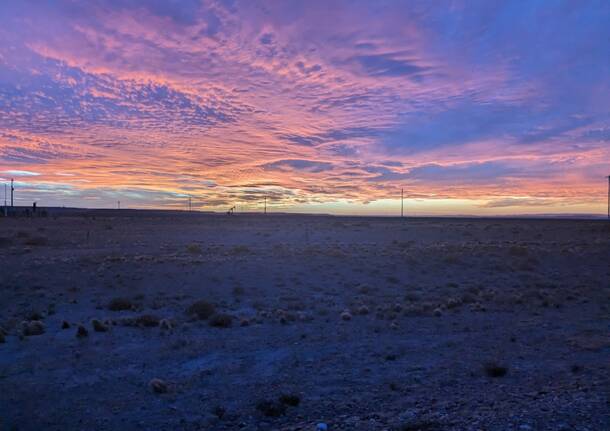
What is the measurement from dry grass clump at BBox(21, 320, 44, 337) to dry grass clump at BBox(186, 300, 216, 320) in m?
4.25

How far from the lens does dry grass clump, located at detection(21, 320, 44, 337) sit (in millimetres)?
12398

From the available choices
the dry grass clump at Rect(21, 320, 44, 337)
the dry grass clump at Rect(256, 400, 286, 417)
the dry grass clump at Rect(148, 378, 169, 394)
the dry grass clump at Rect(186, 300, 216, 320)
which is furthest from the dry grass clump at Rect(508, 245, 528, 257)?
the dry grass clump at Rect(21, 320, 44, 337)

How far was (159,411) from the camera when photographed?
777cm

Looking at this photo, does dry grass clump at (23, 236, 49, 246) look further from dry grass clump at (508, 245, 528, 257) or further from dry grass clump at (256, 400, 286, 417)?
dry grass clump at (508, 245, 528, 257)

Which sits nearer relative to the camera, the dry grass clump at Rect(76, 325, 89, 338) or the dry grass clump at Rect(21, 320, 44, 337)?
the dry grass clump at Rect(76, 325, 89, 338)

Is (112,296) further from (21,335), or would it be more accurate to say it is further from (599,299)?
(599,299)

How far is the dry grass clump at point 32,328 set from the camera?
12.4 meters

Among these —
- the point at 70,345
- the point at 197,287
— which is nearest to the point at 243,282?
the point at 197,287

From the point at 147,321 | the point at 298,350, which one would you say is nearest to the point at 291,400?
the point at 298,350

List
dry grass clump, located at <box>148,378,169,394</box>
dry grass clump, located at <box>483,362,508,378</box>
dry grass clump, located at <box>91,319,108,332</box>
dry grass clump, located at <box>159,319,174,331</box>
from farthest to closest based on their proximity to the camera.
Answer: dry grass clump, located at <box>159,319,174,331</box> < dry grass clump, located at <box>91,319,108,332</box> < dry grass clump, located at <box>483,362,508,378</box> < dry grass clump, located at <box>148,378,169,394</box>

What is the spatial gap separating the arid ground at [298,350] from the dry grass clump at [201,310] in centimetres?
9

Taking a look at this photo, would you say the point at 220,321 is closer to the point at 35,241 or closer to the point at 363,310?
the point at 363,310

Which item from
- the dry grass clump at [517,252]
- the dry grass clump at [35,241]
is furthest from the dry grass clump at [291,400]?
the dry grass clump at [35,241]

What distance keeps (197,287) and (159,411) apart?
39.0 feet
